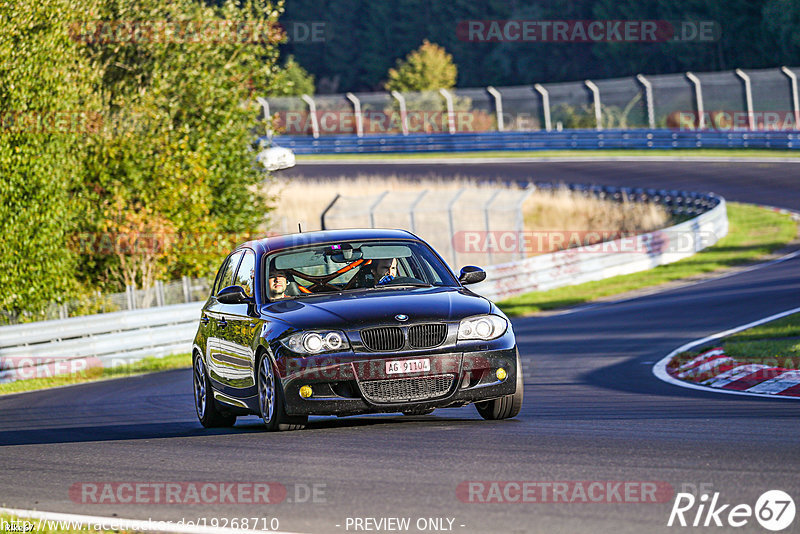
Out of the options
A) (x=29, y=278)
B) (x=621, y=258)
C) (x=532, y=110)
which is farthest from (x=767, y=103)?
(x=29, y=278)

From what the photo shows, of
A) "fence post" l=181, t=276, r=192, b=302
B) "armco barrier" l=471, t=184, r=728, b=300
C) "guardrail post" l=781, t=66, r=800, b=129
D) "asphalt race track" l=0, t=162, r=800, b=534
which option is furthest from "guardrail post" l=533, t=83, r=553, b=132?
"asphalt race track" l=0, t=162, r=800, b=534

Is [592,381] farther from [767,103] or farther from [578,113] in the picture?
[578,113]

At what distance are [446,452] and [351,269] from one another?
2667 millimetres

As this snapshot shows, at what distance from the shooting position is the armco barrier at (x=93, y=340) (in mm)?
19469

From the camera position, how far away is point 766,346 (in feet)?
44.4

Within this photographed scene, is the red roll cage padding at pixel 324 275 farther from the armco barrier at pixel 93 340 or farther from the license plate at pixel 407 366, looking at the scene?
the armco barrier at pixel 93 340

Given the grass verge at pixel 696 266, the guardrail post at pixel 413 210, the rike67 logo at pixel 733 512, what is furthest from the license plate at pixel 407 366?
the guardrail post at pixel 413 210

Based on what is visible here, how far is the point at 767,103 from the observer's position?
48.3 metres

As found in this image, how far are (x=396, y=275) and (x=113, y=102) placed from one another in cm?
1960

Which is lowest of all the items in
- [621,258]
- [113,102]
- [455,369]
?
[621,258]

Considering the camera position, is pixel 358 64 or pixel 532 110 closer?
pixel 532 110

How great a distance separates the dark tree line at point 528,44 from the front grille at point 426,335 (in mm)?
61059

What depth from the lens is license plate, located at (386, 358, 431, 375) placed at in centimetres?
871

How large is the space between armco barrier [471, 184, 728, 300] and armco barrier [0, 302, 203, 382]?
21.4 ft
